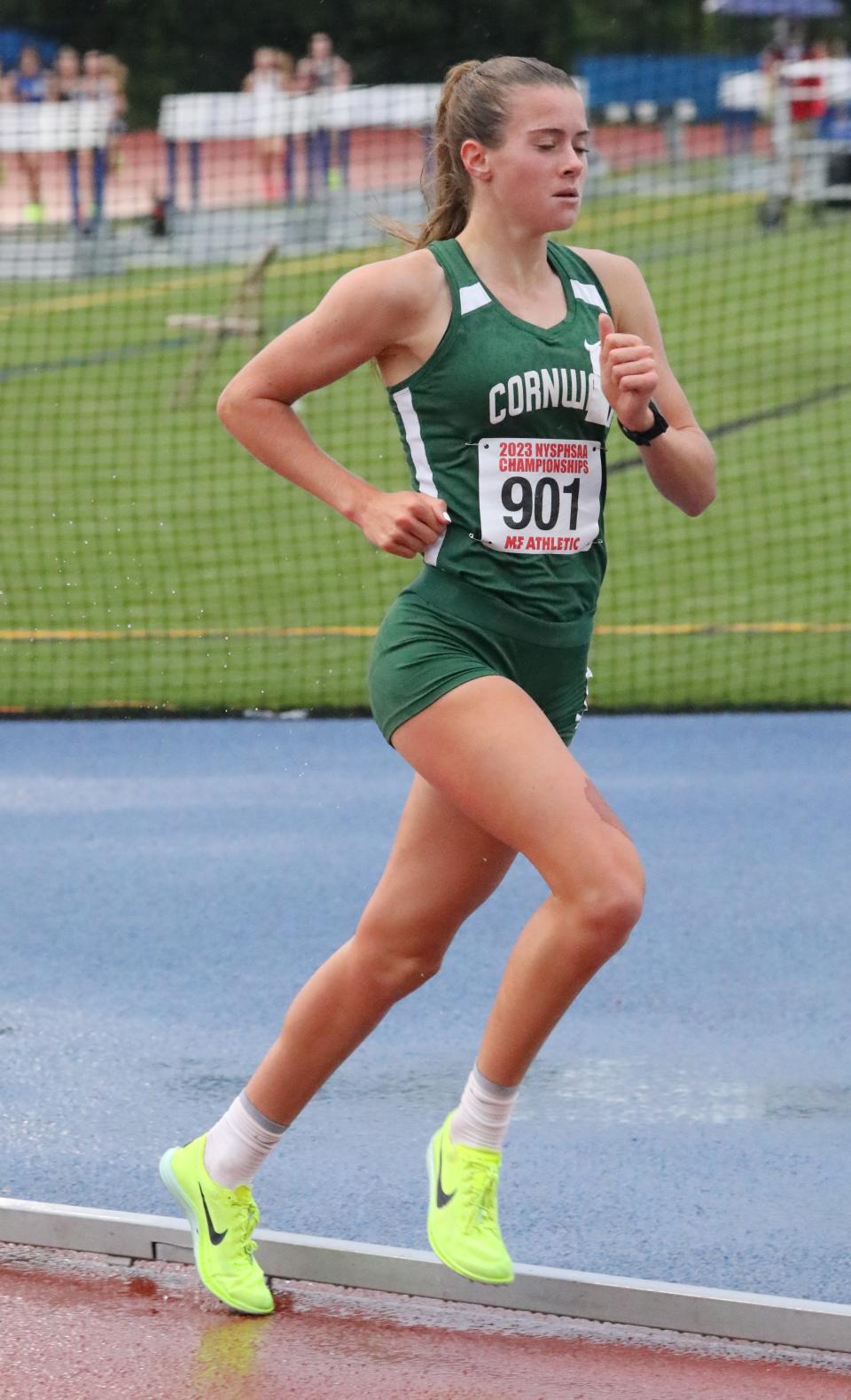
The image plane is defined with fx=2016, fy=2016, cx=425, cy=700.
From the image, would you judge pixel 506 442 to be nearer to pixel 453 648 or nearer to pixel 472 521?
pixel 472 521

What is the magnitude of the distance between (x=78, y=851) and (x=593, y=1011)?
Result: 2.29 meters

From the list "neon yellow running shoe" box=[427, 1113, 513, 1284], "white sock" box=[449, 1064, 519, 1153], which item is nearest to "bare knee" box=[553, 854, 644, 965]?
"white sock" box=[449, 1064, 519, 1153]

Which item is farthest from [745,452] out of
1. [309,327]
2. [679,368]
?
[309,327]

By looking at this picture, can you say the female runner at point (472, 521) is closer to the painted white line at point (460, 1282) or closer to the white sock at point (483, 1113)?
the white sock at point (483, 1113)

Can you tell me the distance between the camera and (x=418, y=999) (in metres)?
5.38

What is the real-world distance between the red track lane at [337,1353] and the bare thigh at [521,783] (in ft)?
2.62

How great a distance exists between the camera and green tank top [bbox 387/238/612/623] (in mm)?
3479

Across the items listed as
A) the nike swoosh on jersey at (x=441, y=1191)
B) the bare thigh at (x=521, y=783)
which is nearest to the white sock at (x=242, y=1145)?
the nike swoosh on jersey at (x=441, y=1191)

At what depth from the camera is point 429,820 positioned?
352 centimetres

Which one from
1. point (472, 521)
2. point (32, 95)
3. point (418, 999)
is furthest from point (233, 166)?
point (472, 521)

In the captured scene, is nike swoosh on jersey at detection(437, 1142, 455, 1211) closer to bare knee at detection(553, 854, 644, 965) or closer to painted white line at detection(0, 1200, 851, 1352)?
painted white line at detection(0, 1200, 851, 1352)

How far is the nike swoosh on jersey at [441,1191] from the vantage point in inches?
138

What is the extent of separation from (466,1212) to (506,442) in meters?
1.33

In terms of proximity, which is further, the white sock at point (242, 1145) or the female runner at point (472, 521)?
the white sock at point (242, 1145)
